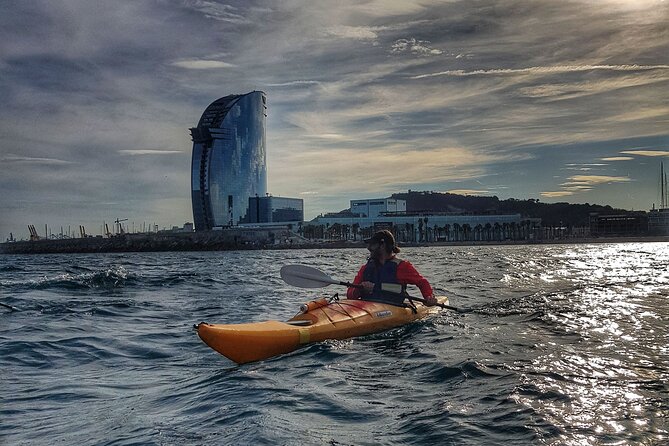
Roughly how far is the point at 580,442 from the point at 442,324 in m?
7.10

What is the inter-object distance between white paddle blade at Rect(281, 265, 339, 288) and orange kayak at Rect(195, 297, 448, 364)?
1410 mm

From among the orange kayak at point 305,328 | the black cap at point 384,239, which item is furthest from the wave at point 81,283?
the black cap at point 384,239

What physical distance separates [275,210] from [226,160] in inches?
1211

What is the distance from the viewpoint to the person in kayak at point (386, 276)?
11422 mm

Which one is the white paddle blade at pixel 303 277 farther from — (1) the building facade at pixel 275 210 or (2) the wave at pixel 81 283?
(1) the building facade at pixel 275 210

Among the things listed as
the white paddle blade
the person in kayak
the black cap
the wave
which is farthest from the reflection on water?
the wave

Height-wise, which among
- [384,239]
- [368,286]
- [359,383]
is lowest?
[359,383]

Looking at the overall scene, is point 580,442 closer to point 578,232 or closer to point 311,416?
point 311,416

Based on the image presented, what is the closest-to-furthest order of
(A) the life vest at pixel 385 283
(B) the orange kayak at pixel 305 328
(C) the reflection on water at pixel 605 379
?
(C) the reflection on water at pixel 605 379
(B) the orange kayak at pixel 305 328
(A) the life vest at pixel 385 283

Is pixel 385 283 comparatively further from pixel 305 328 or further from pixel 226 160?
pixel 226 160

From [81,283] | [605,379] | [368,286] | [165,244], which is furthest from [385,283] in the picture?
[165,244]

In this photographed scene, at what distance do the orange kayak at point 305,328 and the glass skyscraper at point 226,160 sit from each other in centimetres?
13748

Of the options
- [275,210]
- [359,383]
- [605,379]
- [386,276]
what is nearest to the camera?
[605,379]

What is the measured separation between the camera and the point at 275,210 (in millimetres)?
173000
